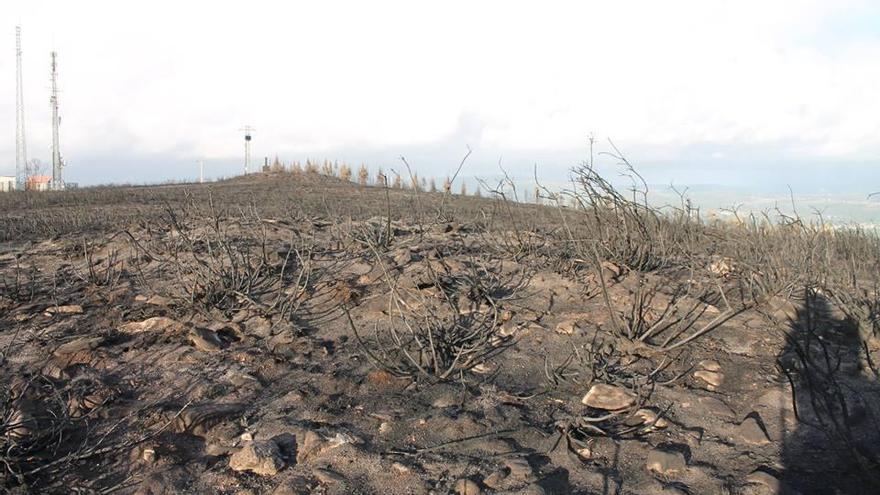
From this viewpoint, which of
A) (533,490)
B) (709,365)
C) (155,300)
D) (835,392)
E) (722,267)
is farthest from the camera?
(722,267)

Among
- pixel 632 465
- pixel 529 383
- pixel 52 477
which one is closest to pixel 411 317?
pixel 529 383

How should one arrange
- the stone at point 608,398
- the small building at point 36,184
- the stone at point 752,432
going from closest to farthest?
the stone at point 752,432, the stone at point 608,398, the small building at point 36,184

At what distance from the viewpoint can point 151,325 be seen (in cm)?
468

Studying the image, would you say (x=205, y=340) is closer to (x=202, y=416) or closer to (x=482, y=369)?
(x=202, y=416)

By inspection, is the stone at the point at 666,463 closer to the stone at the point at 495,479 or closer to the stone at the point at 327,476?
the stone at the point at 495,479

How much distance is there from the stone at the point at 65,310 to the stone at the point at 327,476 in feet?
9.98

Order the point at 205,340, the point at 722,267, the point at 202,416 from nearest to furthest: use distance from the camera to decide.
Answer: the point at 202,416 < the point at 205,340 < the point at 722,267

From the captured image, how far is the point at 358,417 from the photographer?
11.3 ft

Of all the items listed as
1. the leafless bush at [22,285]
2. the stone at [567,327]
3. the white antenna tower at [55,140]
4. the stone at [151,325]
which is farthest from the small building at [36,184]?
the stone at [567,327]

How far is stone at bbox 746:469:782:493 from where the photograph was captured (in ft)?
9.10

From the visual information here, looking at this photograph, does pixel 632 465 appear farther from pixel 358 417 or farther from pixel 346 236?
pixel 346 236

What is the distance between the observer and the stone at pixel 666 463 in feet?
9.69

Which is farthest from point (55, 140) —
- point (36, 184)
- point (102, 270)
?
point (102, 270)

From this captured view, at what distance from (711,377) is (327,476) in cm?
240
